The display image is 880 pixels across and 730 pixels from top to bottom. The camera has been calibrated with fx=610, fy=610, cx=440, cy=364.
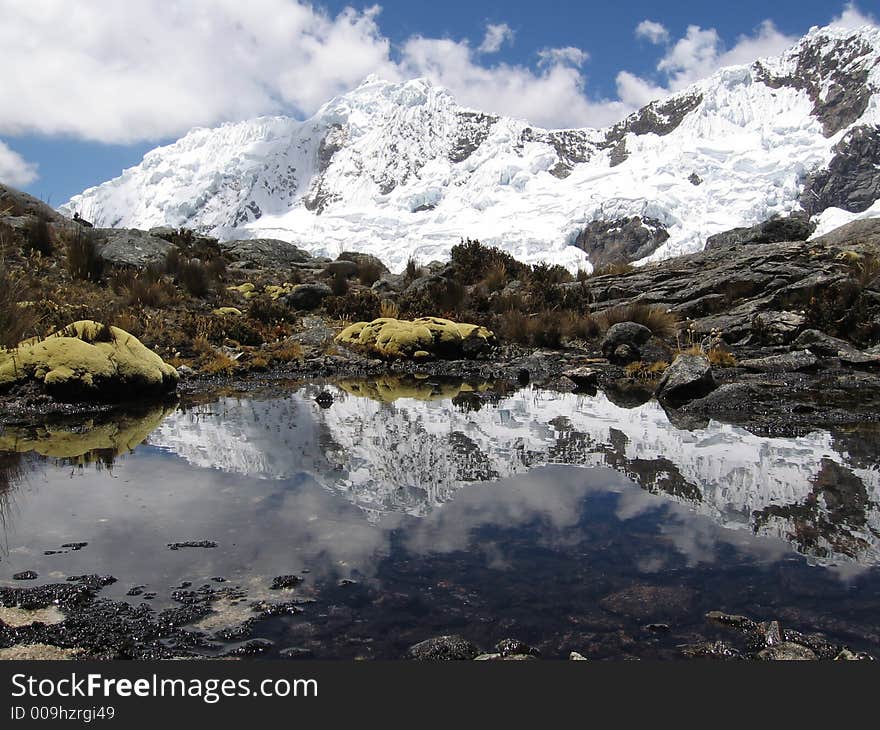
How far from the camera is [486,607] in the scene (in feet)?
12.2

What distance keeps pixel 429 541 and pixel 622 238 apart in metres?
166

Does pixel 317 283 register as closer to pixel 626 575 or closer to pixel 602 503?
pixel 602 503

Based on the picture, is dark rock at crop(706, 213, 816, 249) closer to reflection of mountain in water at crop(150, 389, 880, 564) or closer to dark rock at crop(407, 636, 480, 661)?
reflection of mountain in water at crop(150, 389, 880, 564)

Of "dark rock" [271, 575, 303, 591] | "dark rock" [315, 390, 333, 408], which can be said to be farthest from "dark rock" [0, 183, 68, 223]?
"dark rock" [271, 575, 303, 591]

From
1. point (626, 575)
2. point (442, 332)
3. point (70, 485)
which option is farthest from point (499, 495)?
point (442, 332)

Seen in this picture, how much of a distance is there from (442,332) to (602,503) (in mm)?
11384

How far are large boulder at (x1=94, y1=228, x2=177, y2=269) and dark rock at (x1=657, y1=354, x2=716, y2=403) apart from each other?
52.4 ft

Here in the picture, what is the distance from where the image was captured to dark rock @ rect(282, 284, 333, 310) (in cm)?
1956

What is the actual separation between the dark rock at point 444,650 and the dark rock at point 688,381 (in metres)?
8.59

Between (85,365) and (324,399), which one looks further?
(324,399)

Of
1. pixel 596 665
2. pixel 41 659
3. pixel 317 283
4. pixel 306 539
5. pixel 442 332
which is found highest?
pixel 317 283

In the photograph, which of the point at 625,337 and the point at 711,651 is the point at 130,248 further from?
the point at 711,651

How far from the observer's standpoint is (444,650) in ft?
10.4

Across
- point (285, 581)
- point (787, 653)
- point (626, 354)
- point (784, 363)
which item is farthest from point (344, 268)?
point (787, 653)
